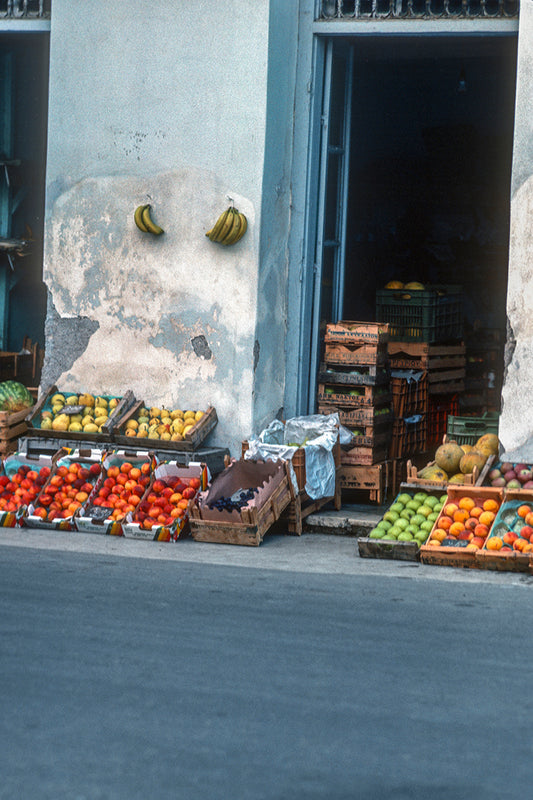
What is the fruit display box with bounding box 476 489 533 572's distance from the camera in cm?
917

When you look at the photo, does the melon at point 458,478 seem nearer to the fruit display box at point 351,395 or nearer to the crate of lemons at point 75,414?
the fruit display box at point 351,395

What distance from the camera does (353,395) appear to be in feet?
38.4

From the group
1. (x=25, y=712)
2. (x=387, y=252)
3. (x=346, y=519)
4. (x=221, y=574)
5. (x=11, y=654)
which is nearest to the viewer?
(x=25, y=712)

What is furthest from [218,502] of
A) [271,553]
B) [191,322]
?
Answer: [191,322]

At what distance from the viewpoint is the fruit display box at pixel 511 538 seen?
917 cm

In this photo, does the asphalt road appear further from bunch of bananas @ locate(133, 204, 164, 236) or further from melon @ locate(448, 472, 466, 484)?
bunch of bananas @ locate(133, 204, 164, 236)

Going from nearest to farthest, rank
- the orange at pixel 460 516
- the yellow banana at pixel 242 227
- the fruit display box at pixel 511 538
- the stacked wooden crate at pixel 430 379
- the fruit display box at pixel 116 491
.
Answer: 1. the fruit display box at pixel 511 538
2. the orange at pixel 460 516
3. the fruit display box at pixel 116 491
4. the yellow banana at pixel 242 227
5. the stacked wooden crate at pixel 430 379

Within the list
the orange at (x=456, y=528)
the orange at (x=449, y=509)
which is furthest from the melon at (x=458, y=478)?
the orange at (x=456, y=528)

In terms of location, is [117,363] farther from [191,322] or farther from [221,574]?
[221,574]

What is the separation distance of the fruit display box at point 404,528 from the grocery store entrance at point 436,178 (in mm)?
6228

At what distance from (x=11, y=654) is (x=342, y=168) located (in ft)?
23.3

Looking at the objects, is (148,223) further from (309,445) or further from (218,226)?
(309,445)

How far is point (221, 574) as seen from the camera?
29.4 feet

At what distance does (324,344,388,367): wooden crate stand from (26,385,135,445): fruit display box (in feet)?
6.88
